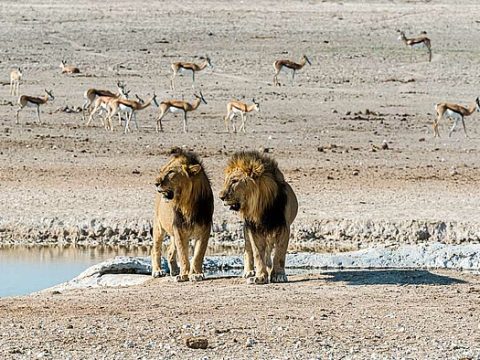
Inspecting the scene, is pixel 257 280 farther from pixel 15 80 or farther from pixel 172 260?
pixel 15 80

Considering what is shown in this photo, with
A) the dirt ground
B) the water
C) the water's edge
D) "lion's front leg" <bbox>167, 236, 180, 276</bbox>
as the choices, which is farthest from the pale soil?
the water

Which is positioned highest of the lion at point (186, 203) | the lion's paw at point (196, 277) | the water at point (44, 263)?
the lion at point (186, 203)

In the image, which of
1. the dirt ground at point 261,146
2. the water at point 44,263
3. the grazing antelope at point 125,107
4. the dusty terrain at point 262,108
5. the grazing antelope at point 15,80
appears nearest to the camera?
the dirt ground at point 261,146

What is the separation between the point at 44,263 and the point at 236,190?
11.5ft

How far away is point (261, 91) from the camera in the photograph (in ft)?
93.1

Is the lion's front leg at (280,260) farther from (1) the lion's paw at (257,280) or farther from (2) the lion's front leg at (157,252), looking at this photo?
(2) the lion's front leg at (157,252)

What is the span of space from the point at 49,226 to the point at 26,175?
3303mm

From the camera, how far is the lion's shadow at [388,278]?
10531 millimetres

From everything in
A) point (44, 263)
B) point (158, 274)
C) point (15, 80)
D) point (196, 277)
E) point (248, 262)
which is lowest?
point (44, 263)

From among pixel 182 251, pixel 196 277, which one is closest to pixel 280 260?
pixel 196 277

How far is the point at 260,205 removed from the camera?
10.3 metres

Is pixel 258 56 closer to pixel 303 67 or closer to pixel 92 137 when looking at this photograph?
pixel 303 67

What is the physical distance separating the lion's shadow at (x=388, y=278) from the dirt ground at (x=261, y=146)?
0.11 m

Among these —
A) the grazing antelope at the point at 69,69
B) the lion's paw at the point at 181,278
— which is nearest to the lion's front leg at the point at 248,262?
the lion's paw at the point at 181,278
